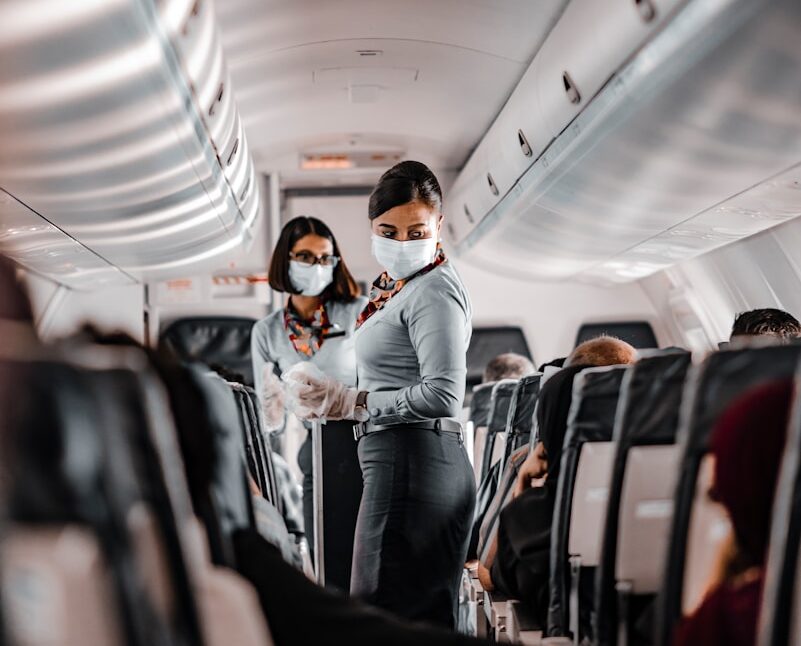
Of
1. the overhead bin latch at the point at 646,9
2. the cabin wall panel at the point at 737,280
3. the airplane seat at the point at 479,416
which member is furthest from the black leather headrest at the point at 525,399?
the cabin wall panel at the point at 737,280

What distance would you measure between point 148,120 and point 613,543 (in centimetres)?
207

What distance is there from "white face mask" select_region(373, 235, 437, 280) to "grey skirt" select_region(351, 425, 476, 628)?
1.56ft

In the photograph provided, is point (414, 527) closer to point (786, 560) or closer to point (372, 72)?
point (786, 560)

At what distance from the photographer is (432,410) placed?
8.80 feet

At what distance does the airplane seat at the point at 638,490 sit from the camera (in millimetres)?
1771

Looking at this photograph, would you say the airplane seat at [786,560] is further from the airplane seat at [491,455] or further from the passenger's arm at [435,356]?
the airplane seat at [491,455]

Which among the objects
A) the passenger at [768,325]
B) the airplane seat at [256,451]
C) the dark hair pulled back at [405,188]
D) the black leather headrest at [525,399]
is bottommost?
the airplane seat at [256,451]

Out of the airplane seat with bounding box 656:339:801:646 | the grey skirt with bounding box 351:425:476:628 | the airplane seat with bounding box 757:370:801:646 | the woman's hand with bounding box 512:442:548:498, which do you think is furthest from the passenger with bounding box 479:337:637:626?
the airplane seat with bounding box 757:370:801:646

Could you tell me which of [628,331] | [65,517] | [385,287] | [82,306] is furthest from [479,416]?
[65,517]

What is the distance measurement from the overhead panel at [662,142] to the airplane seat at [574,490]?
3.52ft

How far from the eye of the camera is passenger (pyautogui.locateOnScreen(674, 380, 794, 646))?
1.35 m

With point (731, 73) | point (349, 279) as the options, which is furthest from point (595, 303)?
point (731, 73)

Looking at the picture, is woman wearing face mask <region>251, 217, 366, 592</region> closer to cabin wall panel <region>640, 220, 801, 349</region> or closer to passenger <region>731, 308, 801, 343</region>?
passenger <region>731, 308, 801, 343</region>

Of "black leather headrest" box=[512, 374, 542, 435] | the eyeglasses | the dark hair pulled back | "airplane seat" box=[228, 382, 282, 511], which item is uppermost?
the eyeglasses
